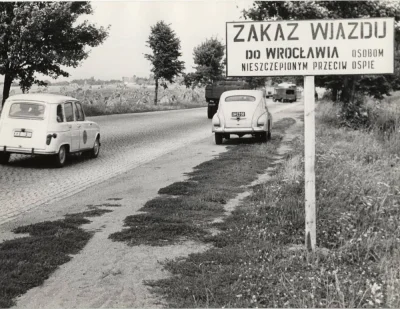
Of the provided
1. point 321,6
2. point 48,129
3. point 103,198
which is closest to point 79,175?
point 48,129

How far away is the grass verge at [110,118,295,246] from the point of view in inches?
263

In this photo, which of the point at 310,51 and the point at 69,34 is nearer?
the point at 310,51

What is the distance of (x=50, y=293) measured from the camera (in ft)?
15.9

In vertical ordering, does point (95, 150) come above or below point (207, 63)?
below

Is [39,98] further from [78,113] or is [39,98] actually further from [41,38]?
[41,38]

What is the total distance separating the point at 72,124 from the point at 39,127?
40.9 inches

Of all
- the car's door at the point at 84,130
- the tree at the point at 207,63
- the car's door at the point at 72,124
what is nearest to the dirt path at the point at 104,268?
the car's door at the point at 72,124

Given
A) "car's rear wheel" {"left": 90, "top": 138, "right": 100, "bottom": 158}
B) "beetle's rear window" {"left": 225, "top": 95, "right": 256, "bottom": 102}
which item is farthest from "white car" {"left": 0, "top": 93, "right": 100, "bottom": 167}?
"beetle's rear window" {"left": 225, "top": 95, "right": 256, "bottom": 102}

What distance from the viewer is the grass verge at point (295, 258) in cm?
450

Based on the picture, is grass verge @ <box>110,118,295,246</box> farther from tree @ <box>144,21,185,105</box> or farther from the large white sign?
tree @ <box>144,21,185,105</box>

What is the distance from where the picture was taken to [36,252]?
5887 mm

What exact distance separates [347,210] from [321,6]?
1827 cm

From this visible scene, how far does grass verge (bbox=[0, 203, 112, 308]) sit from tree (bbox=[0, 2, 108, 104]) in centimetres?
2172

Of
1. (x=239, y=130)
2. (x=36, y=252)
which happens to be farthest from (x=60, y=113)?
(x=36, y=252)
